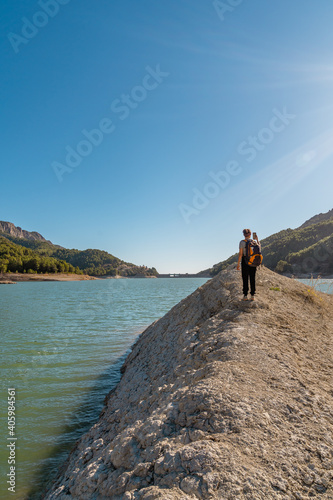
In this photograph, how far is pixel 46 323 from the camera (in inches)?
800

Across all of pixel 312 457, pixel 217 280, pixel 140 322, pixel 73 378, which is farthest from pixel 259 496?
pixel 140 322

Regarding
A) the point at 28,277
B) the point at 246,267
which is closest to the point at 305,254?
the point at 28,277

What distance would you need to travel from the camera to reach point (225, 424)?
3266mm

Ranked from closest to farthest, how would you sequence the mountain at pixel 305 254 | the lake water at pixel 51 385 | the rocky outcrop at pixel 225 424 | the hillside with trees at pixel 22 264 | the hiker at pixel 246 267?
the rocky outcrop at pixel 225 424 → the lake water at pixel 51 385 → the hiker at pixel 246 267 → the mountain at pixel 305 254 → the hillside with trees at pixel 22 264

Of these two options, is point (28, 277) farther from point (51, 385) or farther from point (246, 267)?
point (246, 267)

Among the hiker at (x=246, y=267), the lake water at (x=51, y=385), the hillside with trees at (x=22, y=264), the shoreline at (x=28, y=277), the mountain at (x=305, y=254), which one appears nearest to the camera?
the lake water at (x=51, y=385)

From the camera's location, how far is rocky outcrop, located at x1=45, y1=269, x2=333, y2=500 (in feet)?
8.87

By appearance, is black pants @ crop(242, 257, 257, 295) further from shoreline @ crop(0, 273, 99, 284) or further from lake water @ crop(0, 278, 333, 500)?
shoreline @ crop(0, 273, 99, 284)

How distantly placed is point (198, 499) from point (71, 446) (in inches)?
181

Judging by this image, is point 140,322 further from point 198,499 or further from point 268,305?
point 198,499

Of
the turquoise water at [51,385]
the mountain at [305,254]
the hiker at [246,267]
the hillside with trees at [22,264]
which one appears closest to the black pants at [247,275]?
the hiker at [246,267]

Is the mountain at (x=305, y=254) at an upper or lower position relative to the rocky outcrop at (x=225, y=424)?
upper

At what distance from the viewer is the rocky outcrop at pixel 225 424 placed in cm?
271

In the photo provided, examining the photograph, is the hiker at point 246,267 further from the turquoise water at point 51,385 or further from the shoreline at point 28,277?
the shoreline at point 28,277
